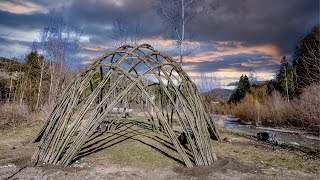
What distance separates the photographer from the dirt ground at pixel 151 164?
5863 millimetres

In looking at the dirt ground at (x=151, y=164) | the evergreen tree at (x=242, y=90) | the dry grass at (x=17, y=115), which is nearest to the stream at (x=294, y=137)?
the dirt ground at (x=151, y=164)

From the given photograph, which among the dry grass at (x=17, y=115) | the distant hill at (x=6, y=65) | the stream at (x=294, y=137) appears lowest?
the stream at (x=294, y=137)

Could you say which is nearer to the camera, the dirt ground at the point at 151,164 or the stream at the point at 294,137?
the dirt ground at the point at 151,164

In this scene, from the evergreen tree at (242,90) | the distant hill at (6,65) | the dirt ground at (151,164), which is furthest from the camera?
the evergreen tree at (242,90)

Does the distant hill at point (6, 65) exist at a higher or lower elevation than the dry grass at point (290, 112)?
higher

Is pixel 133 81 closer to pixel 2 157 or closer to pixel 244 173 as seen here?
pixel 244 173

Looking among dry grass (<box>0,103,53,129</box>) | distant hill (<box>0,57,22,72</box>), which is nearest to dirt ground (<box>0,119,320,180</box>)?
dry grass (<box>0,103,53,129</box>)

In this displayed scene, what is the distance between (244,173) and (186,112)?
2.12m

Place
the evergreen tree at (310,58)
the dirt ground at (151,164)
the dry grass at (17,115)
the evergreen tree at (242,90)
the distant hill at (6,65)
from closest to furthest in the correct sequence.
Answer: the dirt ground at (151,164), the dry grass at (17,115), the evergreen tree at (310,58), the distant hill at (6,65), the evergreen tree at (242,90)

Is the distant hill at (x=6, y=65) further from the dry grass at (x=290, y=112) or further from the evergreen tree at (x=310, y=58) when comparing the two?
the dry grass at (x=290, y=112)

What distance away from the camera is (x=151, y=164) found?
6.84m

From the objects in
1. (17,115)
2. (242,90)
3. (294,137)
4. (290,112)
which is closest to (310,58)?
(294,137)

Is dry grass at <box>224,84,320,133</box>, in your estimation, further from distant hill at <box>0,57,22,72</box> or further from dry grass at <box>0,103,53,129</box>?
distant hill at <box>0,57,22,72</box>

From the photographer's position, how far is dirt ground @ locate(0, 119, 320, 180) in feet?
19.2
